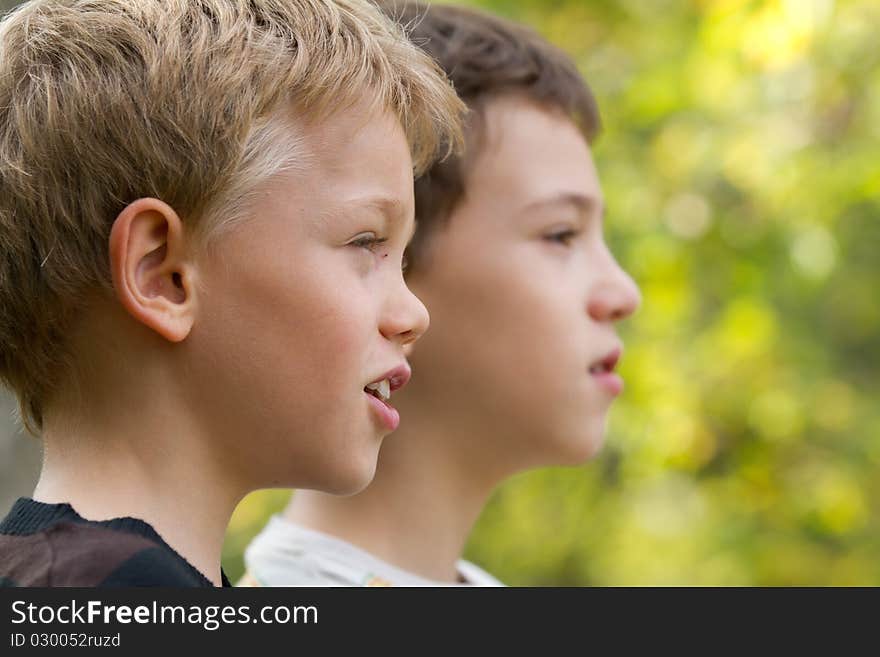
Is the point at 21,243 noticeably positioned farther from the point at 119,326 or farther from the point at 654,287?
the point at 654,287

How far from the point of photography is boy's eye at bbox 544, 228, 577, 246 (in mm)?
1877

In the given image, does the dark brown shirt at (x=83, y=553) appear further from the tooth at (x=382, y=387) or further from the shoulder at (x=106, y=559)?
the tooth at (x=382, y=387)

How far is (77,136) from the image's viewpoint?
1.19m

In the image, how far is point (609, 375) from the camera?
74.6 inches

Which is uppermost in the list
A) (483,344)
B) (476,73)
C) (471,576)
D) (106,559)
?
(476,73)

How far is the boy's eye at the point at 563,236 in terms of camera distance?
188 cm

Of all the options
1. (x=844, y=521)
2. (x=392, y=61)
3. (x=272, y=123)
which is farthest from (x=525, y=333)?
(x=844, y=521)

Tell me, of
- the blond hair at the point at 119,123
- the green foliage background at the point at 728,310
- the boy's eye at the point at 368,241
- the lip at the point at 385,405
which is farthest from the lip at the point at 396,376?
the green foliage background at the point at 728,310

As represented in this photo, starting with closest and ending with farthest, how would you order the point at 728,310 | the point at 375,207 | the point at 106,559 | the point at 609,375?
1. the point at 106,559
2. the point at 375,207
3. the point at 609,375
4. the point at 728,310

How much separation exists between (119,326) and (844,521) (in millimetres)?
3489

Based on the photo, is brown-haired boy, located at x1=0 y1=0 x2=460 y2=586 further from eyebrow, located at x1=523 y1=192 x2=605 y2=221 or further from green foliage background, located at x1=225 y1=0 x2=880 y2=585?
green foliage background, located at x1=225 y1=0 x2=880 y2=585

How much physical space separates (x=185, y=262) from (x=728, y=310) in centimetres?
315

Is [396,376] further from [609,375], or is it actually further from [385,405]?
[609,375]

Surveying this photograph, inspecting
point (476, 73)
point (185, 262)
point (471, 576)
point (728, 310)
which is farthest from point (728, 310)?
point (185, 262)
